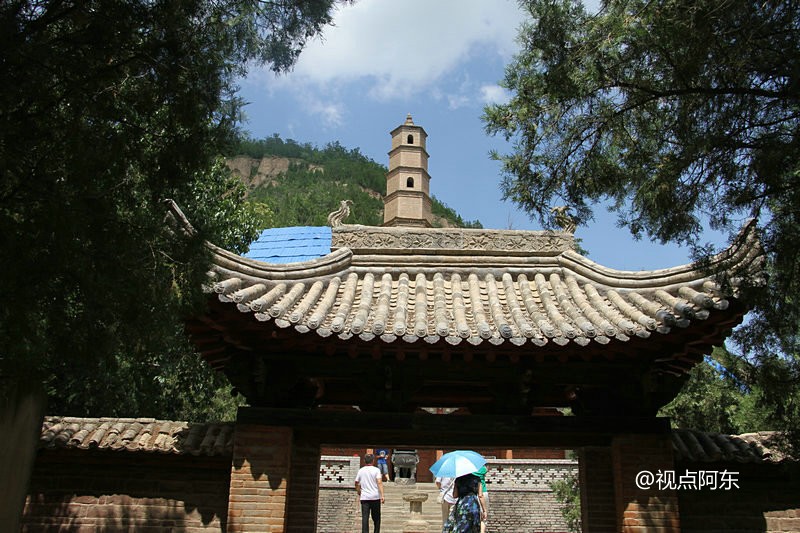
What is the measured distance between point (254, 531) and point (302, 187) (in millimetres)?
76037

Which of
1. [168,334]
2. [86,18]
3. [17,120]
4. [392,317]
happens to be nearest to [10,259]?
[17,120]

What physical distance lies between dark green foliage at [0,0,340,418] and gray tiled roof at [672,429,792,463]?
4.96 meters

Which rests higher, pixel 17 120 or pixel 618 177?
pixel 618 177

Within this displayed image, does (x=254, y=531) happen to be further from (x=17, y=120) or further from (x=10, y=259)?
(x=17, y=120)

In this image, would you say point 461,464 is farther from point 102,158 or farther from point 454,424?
point 102,158

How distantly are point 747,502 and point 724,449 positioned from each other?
55 cm

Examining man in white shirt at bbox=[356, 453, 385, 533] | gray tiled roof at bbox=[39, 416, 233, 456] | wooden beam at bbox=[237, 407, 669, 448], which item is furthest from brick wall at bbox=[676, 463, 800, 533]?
man in white shirt at bbox=[356, 453, 385, 533]

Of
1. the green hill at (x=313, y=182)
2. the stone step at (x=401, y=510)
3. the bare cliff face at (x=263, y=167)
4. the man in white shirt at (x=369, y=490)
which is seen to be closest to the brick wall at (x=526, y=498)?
the stone step at (x=401, y=510)

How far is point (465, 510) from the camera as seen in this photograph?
5617 millimetres

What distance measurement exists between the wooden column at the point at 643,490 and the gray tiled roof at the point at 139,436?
367 cm

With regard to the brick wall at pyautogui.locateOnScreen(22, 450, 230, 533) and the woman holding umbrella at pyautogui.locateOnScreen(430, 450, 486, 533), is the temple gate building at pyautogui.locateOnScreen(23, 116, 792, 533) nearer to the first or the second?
the brick wall at pyautogui.locateOnScreen(22, 450, 230, 533)

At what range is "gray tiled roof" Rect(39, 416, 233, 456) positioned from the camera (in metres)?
6.95

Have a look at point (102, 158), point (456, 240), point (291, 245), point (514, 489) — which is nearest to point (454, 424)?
point (456, 240)

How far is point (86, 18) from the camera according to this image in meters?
4.25
